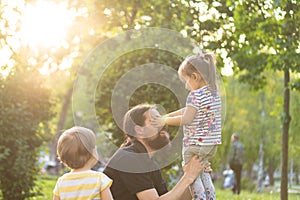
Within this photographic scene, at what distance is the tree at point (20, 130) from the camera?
384 inches

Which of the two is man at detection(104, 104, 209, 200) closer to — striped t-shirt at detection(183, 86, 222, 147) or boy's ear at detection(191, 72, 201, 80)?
striped t-shirt at detection(183, 86, 222, 147)

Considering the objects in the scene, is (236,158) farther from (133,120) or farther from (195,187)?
(133,120)

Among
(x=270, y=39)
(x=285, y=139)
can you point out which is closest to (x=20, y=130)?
(x=270, y=39)

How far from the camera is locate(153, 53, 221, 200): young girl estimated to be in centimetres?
516

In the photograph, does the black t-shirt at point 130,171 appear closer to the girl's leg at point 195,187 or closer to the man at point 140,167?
the man at point 140,167

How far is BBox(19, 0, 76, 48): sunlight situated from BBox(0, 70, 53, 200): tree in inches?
118

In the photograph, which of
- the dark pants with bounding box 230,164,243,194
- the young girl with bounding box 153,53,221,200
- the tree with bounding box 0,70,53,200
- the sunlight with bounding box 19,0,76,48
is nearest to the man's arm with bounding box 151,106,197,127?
the young girl with bounding box 153,53,221,200

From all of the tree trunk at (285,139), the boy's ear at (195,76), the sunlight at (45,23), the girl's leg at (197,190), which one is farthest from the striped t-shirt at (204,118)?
the sunlight at (45,23)

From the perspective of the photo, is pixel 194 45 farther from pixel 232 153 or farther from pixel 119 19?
pixel 232 153

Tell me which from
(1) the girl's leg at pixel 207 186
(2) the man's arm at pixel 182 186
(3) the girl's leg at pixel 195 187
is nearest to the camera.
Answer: (2) the man's arm at pixel 182 186

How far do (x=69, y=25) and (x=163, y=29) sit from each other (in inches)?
245

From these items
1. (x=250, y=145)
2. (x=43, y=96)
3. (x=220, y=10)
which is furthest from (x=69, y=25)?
(x=250, y=145)

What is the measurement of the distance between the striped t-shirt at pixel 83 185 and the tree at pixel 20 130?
5.10 meters

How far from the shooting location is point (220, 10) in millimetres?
9633
